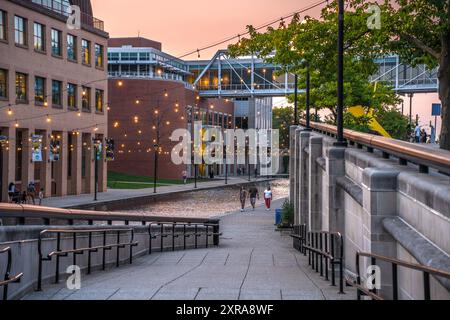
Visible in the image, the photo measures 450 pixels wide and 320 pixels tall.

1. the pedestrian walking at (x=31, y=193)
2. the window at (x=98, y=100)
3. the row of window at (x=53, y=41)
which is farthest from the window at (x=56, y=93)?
the pedestrian walking at (x=31, y=193)

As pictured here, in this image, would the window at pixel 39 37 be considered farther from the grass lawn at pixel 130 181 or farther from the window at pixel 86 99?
the grass lawn at pixel 130 181

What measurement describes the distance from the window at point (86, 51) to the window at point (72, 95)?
2697 millimetres

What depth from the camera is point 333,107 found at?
52062 millimetres

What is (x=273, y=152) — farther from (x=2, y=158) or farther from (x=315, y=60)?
(x=315, y=60)

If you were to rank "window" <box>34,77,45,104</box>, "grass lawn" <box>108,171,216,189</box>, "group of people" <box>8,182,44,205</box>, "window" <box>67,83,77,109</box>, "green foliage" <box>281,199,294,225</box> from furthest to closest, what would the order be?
"grass lawn" <box>108,171,216,189</box>, "window" <box>67,83,77,109</box>, "window" <box>34,77,45,104</box>, "group of people" <box>8,182,44,205</box>, "green foliage" <box>281,199,294,225</box>

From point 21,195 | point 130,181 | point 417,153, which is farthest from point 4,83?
point 417,153

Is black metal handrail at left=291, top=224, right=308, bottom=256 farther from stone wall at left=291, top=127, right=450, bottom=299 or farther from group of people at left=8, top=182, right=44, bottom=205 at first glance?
group of people at left=8, top=182, right=44, bottom=205

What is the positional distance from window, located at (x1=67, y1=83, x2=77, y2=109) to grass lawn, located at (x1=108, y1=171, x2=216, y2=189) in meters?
16.3

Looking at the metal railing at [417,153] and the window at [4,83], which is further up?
the window at [4,83]

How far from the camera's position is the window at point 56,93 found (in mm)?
55156

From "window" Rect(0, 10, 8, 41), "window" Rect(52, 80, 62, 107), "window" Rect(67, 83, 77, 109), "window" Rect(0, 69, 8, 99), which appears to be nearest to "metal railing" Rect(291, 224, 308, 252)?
"window" Rect(0, 69, 8, 99)

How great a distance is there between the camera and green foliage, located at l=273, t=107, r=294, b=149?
16412 cm

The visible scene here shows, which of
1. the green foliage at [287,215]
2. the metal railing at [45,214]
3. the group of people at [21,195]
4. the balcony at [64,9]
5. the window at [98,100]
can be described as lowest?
the green foliage at [287,215]
